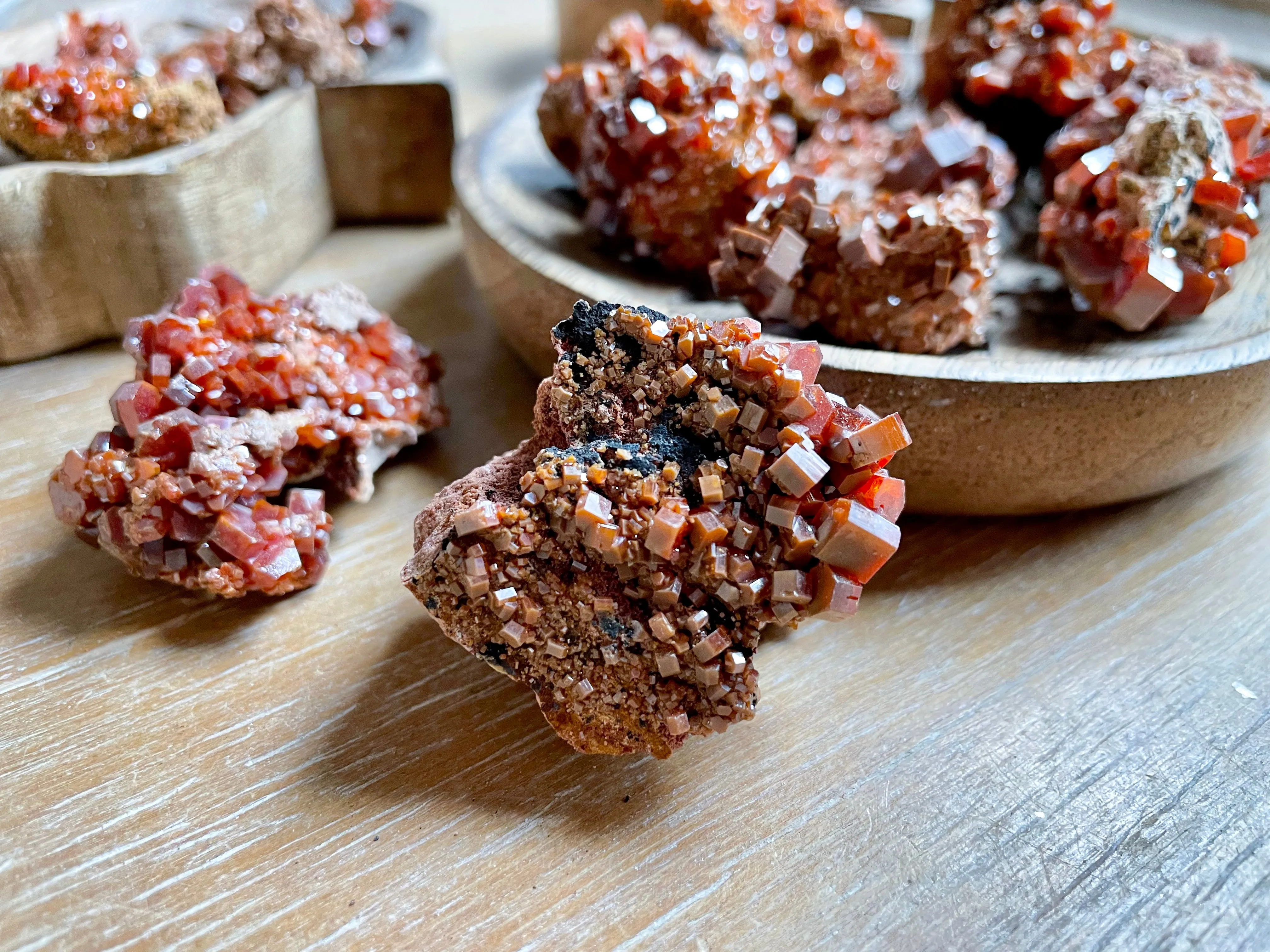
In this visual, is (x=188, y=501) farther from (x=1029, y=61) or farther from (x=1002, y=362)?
(x=1029, y=61)

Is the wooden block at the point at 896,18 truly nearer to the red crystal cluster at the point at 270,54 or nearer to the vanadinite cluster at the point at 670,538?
the red crystal cluster at the point at 270,54

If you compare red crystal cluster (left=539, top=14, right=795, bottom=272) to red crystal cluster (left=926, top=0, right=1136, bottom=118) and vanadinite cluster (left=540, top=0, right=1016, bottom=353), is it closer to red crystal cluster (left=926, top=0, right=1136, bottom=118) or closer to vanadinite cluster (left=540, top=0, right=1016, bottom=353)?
vanadinite cluster (left=540, top=0, right=1016, bottom=353)

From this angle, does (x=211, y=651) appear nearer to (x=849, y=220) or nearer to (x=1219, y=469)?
(x=849, y=220)

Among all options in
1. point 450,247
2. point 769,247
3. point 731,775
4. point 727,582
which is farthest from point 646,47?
point 731,775

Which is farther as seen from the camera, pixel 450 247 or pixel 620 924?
pixel 450 247

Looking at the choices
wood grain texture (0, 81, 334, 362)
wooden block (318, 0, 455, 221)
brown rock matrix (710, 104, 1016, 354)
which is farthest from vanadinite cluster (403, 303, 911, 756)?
wooden block (318, 0, 455, 221)

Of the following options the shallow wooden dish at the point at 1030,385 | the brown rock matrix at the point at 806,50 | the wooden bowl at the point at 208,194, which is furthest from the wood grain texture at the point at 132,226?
the brown rock matrix at the point at 806,50
